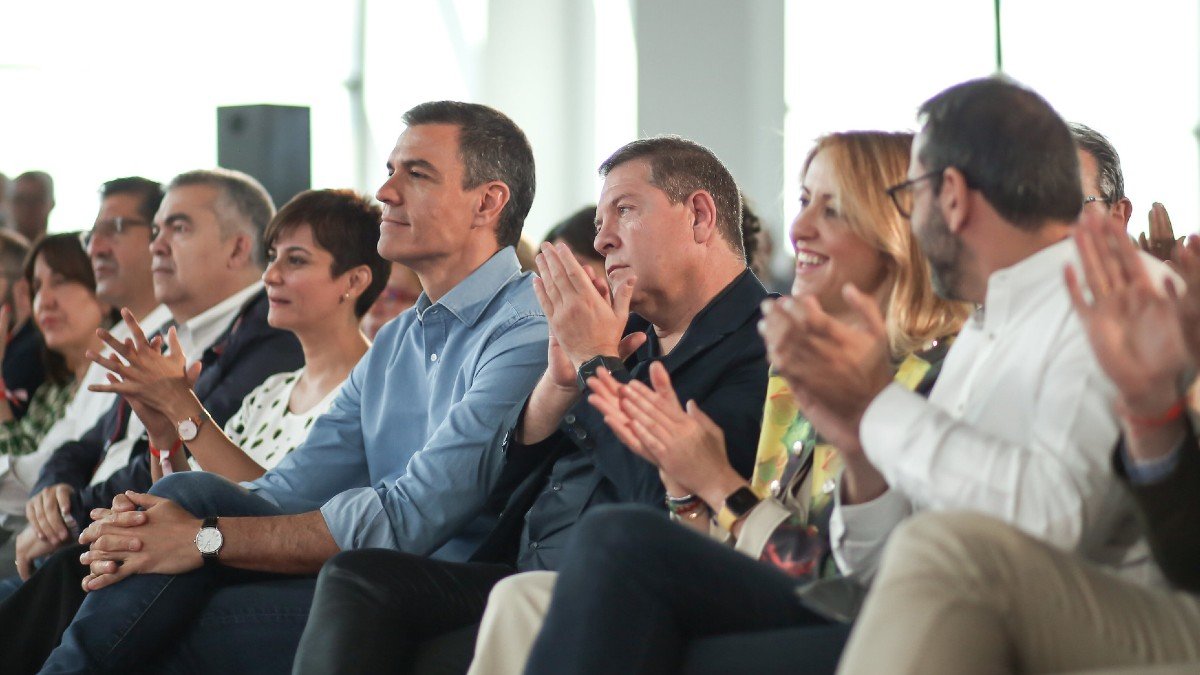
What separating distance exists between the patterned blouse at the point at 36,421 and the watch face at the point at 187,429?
4.16 feet

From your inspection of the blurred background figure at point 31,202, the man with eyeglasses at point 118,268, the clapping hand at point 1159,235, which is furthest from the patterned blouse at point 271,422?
the blurred background figure at point 31,202

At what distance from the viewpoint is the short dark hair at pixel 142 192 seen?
4250 millimetres

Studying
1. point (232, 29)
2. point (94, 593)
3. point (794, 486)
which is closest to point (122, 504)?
point (94, 593)

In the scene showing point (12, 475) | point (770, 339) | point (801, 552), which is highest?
point (770, 339)

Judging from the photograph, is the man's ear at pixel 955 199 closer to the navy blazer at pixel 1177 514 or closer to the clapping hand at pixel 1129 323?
the clapping hand at pixel 1129 323

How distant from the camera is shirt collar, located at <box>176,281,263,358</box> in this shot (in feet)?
12.5

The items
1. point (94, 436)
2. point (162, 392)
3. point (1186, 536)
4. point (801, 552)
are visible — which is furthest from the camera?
point (94, 436)

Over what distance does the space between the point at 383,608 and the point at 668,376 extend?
1.81 feet

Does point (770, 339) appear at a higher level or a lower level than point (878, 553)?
higher

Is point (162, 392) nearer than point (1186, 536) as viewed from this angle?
→ No

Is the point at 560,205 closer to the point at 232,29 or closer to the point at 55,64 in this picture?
the point at 232,29

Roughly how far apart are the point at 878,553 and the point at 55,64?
717 centimetres

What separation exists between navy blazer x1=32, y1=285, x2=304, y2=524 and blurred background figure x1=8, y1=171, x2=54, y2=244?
11.1ft

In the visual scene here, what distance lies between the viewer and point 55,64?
313 inches
